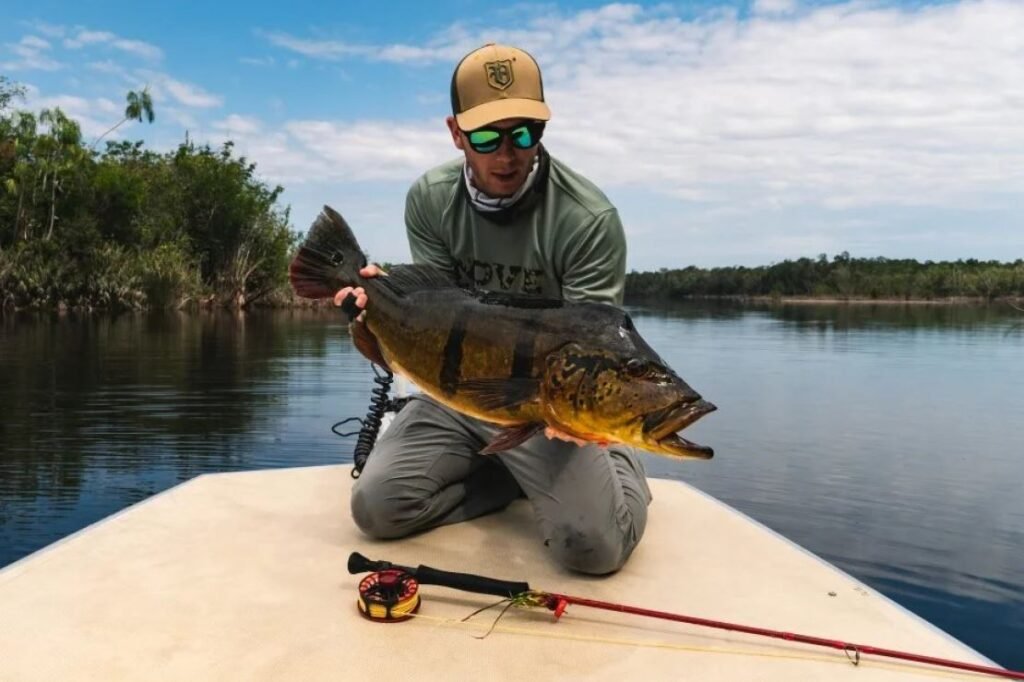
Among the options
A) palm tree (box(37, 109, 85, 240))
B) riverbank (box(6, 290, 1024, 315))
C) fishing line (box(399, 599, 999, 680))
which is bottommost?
fishing line (box(399, 599, 999, 680))

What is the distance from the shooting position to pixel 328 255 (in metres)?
3.80

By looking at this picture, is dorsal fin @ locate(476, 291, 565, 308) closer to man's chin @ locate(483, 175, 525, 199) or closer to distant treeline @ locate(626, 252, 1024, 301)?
man's chin @ locate(483, 175, 525, 199)

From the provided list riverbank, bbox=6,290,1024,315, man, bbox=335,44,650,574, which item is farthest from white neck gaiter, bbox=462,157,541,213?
riverbank, bbox=6,290,1024,315

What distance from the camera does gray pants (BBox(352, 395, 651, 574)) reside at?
11.7 ft

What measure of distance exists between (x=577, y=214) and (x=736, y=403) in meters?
10.0

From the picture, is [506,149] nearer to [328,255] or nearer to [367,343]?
[328,255]

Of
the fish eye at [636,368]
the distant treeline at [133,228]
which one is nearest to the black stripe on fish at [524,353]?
the fish eye at [636,368]

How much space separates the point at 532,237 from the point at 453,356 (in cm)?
107

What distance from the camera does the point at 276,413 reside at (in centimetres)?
1134

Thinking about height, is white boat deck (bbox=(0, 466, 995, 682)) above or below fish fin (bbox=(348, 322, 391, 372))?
below

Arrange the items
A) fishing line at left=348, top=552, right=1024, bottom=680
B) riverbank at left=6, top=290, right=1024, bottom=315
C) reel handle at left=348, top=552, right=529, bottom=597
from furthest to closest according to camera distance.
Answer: riverbank at left=6, top=290, right=1024, bottom=315
reel handle at left=348, top=552, right=529, bottom=597
fishing line at left=348, top=552, right=1024, bottom=680

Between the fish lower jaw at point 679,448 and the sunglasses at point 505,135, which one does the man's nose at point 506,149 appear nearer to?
the sunglasses at point 505,135

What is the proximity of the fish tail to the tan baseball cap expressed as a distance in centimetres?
75

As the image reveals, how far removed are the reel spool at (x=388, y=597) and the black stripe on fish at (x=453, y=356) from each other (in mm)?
715
